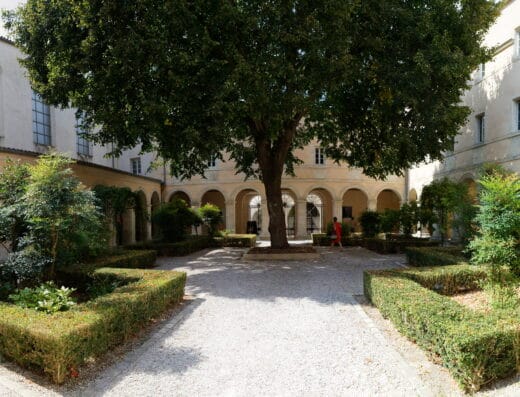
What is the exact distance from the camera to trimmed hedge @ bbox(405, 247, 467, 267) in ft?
31.9

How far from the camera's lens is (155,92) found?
35.1 ft

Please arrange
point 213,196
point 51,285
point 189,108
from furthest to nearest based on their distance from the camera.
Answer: point 213,196
point 189,108
point 51,285

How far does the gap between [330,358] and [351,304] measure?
282 centimetres

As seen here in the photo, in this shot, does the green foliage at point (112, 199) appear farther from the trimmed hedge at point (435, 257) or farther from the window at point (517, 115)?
the window at point (517, 115)

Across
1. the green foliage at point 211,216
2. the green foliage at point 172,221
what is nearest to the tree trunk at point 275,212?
the green foliage at point 172,221

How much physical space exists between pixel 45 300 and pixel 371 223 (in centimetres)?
1730

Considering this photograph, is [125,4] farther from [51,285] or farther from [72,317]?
[72,317]

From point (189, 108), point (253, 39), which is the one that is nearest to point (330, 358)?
point (189, 108)

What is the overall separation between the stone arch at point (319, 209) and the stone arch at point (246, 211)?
4.39m

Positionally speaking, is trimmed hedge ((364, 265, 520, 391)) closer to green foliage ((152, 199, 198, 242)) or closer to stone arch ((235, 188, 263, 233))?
green foliage ((152, 199, 198, 242))

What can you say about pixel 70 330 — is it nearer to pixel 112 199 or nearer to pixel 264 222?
pixel 112 199

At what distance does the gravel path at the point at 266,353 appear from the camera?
4352mm

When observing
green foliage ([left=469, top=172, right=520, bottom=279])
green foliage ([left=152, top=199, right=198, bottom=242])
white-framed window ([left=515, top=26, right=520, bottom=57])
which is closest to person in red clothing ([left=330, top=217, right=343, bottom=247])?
green foliage ([left=152, top=199, right=198, bottom=242])

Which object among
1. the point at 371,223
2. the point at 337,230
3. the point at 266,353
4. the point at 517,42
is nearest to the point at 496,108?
the point at 517,42
